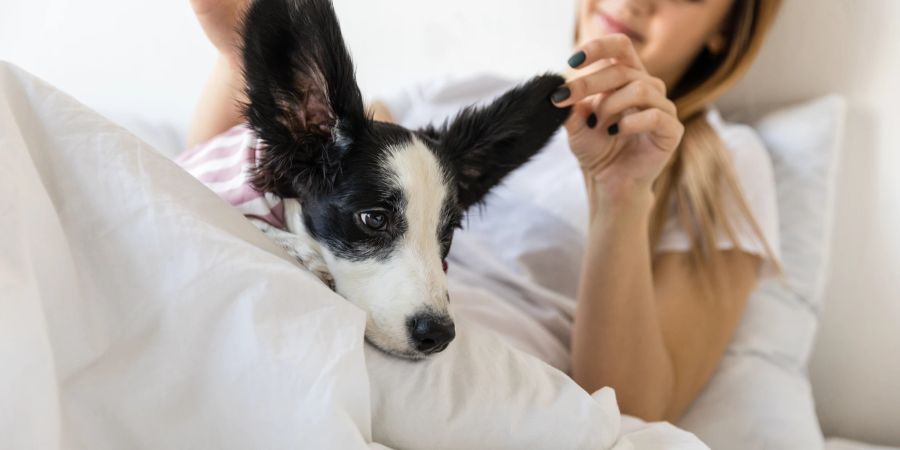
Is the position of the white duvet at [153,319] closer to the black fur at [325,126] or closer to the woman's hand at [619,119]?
the black fur at [325,126]

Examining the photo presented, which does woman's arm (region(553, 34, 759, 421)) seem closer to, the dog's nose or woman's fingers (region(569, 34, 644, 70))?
woman's fingers (region(569, 34, 644, 70))

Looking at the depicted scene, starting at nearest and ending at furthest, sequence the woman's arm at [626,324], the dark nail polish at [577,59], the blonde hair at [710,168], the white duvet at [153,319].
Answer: the white duvet at [153,319]
the dark nail polish at [577,59]
the woman's arm at [626,324]
the blonde hair at [710,168]

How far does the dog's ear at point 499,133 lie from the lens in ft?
2.96

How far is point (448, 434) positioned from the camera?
683 mm

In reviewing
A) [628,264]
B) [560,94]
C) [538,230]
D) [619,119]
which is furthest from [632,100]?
[538,230]

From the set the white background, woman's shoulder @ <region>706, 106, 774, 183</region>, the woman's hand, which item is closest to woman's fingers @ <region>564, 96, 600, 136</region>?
the woman's hand

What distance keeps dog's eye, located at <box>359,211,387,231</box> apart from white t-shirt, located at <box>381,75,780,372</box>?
0.39 metres

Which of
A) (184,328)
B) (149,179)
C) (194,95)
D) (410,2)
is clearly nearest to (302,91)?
(149,179)

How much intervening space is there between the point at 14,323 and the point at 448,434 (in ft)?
1.24

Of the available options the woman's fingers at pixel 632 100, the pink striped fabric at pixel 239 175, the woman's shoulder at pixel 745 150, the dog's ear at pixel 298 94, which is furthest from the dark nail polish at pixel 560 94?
the woman's shoulder at pixel 745 150

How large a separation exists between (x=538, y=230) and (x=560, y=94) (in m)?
0.53

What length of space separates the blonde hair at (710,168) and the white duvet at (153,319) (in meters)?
0.83

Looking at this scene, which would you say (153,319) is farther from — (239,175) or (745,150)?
(745,150)

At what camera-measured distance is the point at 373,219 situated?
0.80m
